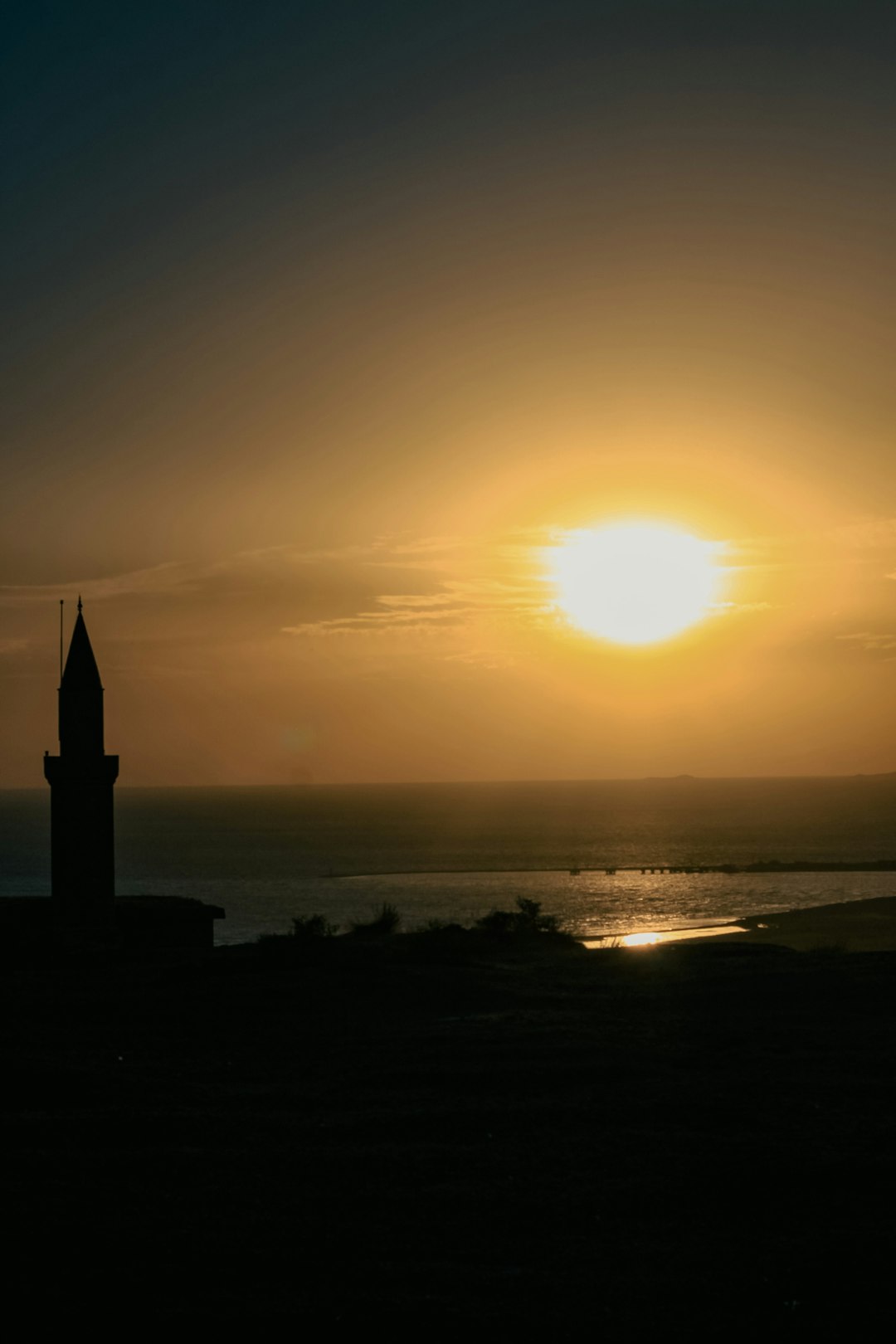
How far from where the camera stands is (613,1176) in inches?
362

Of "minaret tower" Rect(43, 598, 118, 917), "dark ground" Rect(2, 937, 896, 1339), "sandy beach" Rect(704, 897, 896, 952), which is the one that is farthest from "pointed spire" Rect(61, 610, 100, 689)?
"sandy beach" Rect(704, 897, 896, 952)

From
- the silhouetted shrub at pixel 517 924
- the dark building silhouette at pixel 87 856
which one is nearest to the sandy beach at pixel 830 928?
the silhouetted shrub at pixel 517 924

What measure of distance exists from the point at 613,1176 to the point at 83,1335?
4222 millimetres

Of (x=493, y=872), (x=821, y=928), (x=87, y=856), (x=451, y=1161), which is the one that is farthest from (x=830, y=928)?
(x=493, y=872)

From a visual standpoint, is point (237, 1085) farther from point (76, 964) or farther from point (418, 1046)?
point (76, 964)

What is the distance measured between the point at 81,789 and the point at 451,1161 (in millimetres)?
27144

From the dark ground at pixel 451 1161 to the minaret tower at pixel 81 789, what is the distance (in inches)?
646

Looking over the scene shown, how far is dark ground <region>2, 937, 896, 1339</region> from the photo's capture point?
22.7ft

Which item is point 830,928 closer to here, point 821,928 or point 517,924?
point 821,928

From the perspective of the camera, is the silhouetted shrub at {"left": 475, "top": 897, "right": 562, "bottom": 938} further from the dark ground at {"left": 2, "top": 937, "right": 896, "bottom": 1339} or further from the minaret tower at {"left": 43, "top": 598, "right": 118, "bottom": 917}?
the dark ground at {"left": 2, "top": 937, "right": 896, "bottom": 1339}

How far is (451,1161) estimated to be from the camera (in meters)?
9.60

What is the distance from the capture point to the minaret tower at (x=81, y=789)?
111 feet

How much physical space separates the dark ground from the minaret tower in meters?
16.4

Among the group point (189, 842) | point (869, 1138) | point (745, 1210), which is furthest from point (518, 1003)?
point (189, 842)
